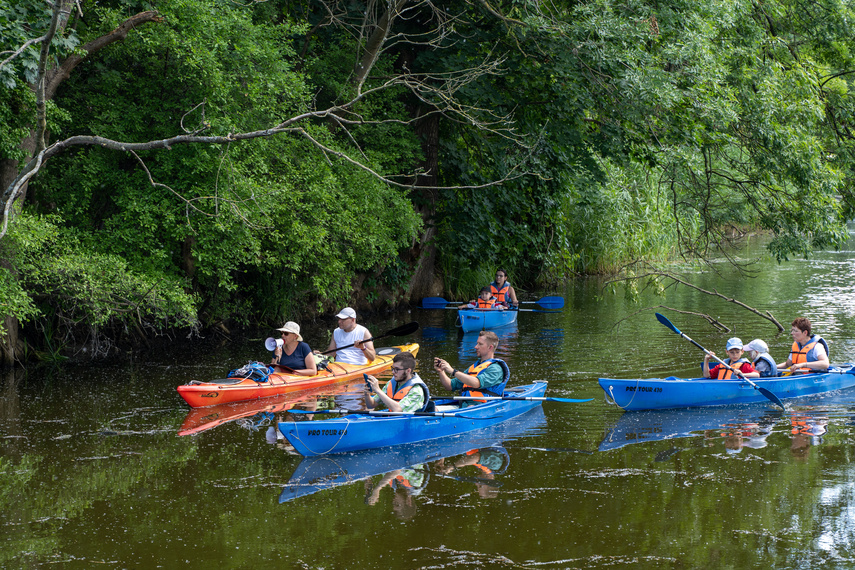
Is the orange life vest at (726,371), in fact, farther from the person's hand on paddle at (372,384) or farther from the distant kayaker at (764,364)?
the person's hand on paddle at (372,384)

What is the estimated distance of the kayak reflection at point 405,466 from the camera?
6938mm

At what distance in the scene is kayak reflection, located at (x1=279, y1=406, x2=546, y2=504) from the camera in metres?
6.94

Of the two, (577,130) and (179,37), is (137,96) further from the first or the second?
(577,130)

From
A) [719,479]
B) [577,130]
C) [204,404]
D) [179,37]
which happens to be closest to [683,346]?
[577,130]

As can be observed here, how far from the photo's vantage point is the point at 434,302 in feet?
61.0

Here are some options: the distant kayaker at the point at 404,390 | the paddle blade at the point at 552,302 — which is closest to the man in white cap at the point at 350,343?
the distant kayaker at the point at 404,390

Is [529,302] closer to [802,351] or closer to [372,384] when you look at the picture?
[802,351]

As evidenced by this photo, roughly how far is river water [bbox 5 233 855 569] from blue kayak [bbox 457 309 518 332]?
16.0ft

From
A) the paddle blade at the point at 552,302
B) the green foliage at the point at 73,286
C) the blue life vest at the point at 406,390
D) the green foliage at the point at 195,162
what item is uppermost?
the green foliage at the point at 195,162

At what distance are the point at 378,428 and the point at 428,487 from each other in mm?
1113

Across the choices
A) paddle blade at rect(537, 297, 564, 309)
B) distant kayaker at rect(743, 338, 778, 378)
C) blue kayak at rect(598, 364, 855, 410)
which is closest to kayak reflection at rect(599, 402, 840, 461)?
blue kayak at rect(598, 364, 855, 410)

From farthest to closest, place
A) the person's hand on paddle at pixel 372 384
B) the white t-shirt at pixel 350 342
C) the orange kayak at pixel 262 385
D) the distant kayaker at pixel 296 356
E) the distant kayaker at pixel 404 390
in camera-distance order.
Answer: the white t-shirt at pixel 350 342 → the distant kayaker at pixel 296 356 → the orange kayak at pixel 262 385 → the distant kayaker at pixel 404 390 → the person's hand on paddle at pixel 372 384

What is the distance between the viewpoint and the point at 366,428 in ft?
25.4

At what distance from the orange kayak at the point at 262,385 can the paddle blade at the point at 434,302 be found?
6.37 m
